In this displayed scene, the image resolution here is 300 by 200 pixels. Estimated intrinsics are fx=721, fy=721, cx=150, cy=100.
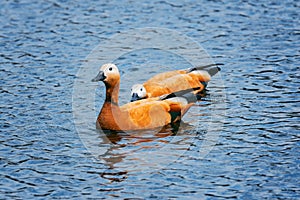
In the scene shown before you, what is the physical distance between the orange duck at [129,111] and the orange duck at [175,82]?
0.73 m

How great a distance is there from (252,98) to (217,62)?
6.82ft

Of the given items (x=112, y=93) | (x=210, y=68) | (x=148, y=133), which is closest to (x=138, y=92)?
(x=112, y=93)

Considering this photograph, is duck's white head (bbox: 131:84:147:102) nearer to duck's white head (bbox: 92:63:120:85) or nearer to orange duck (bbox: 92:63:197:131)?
orange duck (bbox: 92:63:197:131)

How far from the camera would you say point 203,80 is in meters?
13.2

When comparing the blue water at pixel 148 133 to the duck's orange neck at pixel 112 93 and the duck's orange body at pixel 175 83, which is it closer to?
the duck's orange body at pixel 175 83

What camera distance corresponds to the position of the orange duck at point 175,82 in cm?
1261

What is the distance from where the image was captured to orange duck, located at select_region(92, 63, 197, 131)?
36.9 ft

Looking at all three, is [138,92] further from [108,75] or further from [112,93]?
[108,75]

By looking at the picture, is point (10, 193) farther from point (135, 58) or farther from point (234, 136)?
point (135, 58)

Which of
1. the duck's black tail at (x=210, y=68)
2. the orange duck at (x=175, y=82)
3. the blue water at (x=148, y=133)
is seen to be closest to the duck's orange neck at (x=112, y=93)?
the blue water at (x=148, y=133)

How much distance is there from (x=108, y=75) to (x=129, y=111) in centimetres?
66

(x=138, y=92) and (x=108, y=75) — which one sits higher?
(x=108, y=75)

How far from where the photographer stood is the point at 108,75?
1138 cm

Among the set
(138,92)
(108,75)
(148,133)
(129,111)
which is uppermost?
(108,75)
